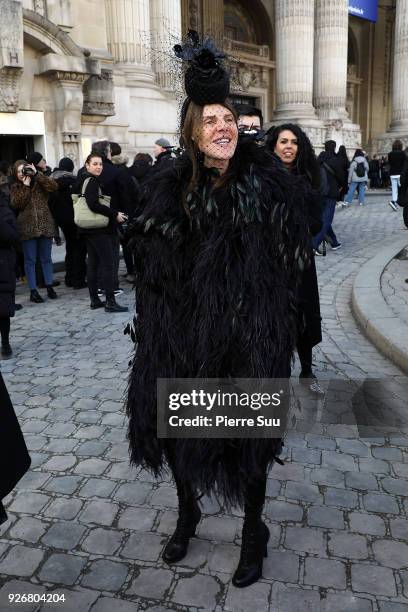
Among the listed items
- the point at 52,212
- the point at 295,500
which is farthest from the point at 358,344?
the point at 52,212

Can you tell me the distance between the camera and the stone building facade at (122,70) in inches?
436

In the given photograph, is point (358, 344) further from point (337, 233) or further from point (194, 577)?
point (337, 233)

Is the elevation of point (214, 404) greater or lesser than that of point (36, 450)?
greater

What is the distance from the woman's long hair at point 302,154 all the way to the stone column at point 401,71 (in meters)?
24.3

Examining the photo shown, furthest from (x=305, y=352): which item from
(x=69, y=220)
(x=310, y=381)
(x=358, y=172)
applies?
(x=358, y=172)

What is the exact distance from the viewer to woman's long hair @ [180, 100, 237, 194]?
209 centimetres

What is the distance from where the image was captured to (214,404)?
218cm

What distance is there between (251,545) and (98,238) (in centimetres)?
504

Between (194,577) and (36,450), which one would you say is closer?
(194,577)

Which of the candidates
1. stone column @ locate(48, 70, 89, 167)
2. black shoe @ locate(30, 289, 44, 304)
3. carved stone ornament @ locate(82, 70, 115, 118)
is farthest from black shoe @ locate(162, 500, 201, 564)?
carved stone ornament @ locate(82, 70, 115, 118)

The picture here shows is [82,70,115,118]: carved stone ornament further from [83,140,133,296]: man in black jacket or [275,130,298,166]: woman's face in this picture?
[275,130,298,166]: woman's face

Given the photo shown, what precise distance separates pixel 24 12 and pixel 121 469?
10.1 meters

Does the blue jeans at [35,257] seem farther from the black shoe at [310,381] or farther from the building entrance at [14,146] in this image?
the building entrance at [14,146]

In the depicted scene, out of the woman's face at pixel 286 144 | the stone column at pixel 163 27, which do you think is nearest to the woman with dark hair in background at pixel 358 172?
the stone column at pixel 163 27
